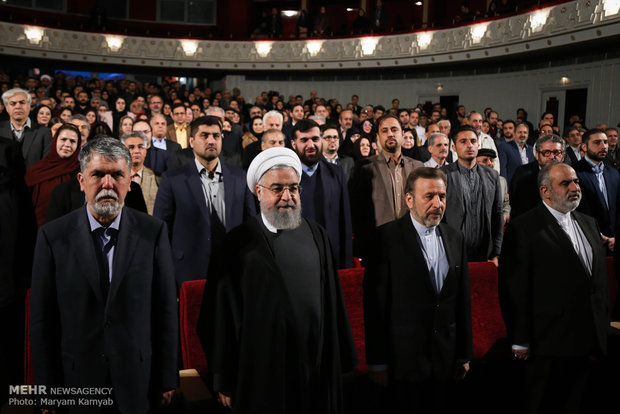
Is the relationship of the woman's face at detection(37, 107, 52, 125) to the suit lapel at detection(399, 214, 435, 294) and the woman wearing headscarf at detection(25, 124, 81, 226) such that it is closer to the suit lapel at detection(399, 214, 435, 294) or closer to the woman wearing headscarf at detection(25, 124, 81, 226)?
the woman wearing headscarf at detection(25, 124, 81, 226)

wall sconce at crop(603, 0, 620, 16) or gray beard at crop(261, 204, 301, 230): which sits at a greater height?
wall sconce at crop(603, 0, 620, 16)

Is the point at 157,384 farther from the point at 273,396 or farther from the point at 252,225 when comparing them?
the point at 252,225

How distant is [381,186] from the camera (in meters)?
4.35

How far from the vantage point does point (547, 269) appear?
2854 mm

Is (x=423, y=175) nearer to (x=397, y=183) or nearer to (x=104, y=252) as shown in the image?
(x=104, y=252)

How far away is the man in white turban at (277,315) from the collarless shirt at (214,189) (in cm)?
133

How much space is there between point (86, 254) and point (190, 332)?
0.91m

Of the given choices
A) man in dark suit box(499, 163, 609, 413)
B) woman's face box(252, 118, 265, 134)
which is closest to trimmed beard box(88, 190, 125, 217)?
man in dark suit box(499, 163, 609, 413)

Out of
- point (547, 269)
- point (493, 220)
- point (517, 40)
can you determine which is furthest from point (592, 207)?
point (517, 40)

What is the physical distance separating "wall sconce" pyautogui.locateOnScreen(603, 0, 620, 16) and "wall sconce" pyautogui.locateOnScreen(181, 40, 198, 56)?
12.9 m

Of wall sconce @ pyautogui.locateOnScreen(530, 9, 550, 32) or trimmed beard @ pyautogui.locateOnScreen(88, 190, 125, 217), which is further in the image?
wall sconce @ pyautogui.locateOnScreen(530, 9, 550, 32)

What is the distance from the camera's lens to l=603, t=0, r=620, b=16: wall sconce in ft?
34.3

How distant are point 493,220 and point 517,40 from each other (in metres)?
10.5

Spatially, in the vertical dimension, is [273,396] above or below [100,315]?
below
